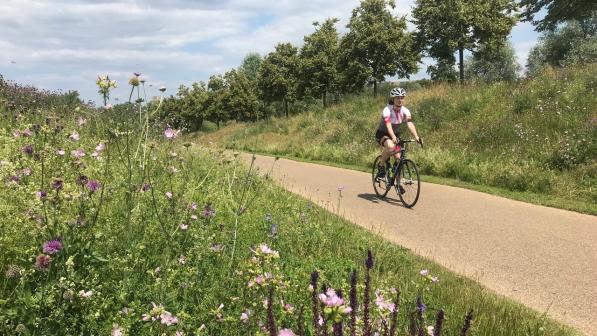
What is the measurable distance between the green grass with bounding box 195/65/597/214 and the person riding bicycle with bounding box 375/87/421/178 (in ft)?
8.31

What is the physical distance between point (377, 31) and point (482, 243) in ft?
93.7

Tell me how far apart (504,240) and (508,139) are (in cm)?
738

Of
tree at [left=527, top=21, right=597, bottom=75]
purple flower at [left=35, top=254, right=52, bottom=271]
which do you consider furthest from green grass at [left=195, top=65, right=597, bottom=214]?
tree at [left=527, top=21, right=597, bottom=75]

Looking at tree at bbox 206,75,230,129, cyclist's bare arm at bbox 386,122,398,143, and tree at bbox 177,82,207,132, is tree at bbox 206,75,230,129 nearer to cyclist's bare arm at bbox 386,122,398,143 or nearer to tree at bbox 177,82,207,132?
tree at bbox 177,82,207,132

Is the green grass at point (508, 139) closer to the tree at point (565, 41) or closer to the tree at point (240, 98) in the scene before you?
the tree at point (240, 98)

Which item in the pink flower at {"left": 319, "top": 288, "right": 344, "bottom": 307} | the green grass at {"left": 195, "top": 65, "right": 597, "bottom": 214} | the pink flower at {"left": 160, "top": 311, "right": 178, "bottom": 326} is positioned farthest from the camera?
the green grass at {"left": 195, "top": 65, "right": 597, "bottom": 214}

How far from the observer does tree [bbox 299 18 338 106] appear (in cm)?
4072

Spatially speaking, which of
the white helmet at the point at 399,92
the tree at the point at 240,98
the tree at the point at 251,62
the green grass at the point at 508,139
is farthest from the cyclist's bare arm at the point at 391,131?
the tree at the point at 251,62

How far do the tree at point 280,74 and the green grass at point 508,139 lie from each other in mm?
23251

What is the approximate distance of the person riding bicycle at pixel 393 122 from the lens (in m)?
9.65

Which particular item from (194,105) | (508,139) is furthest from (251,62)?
(508,139)

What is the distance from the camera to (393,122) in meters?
9.95

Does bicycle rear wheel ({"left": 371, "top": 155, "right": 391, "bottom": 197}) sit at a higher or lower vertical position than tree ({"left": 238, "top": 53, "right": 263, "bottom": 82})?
lower

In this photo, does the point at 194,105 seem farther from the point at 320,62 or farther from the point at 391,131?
the point at 391,131
